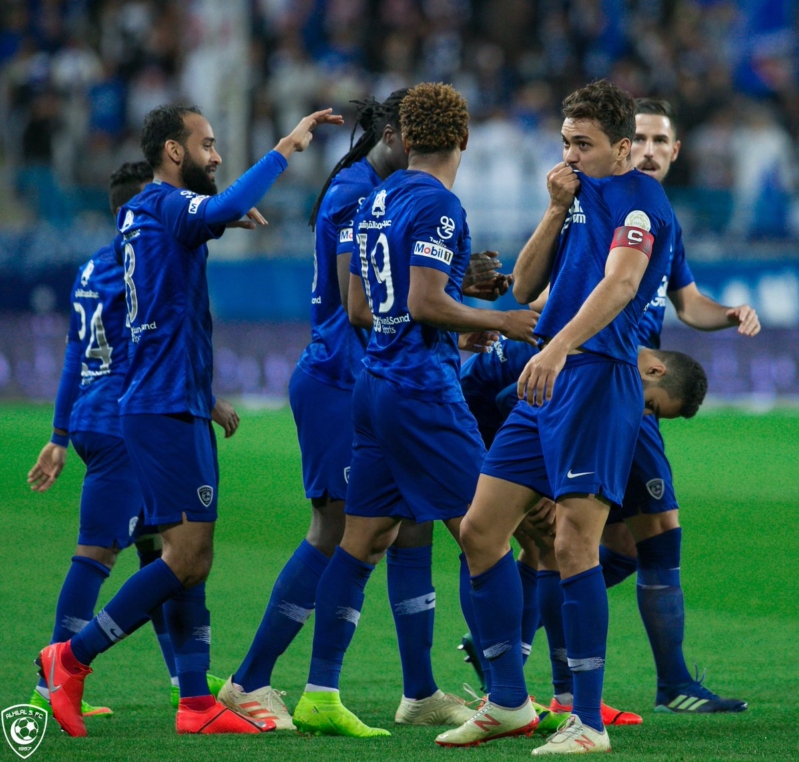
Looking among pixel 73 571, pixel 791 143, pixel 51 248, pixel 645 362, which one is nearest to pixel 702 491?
pixel 645 362

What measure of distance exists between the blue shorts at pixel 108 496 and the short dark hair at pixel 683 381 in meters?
2.12

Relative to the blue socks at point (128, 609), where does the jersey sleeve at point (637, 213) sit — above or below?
above

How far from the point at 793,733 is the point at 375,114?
8.80 ft

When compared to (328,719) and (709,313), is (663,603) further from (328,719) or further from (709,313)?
(328,719)

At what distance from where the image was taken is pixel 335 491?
5004 mm

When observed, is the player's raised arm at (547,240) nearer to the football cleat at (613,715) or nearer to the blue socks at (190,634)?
the football cleat at (613,715)

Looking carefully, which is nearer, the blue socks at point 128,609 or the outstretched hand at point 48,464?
the blue socks at point 128,609

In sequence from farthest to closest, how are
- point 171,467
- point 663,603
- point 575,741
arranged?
1. point 663,603
2. point 171,467
3. point 575,741

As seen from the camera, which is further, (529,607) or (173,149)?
(529,607)

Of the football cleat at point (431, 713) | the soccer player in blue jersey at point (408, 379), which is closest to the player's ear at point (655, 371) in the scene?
the soccer player in blue jersey at point (408, 379)

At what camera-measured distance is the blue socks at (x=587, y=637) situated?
415cm

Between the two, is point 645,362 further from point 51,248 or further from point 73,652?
point 51,248

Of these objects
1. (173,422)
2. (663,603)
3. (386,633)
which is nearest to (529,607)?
(663,603)

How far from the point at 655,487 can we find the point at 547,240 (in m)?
1.34
